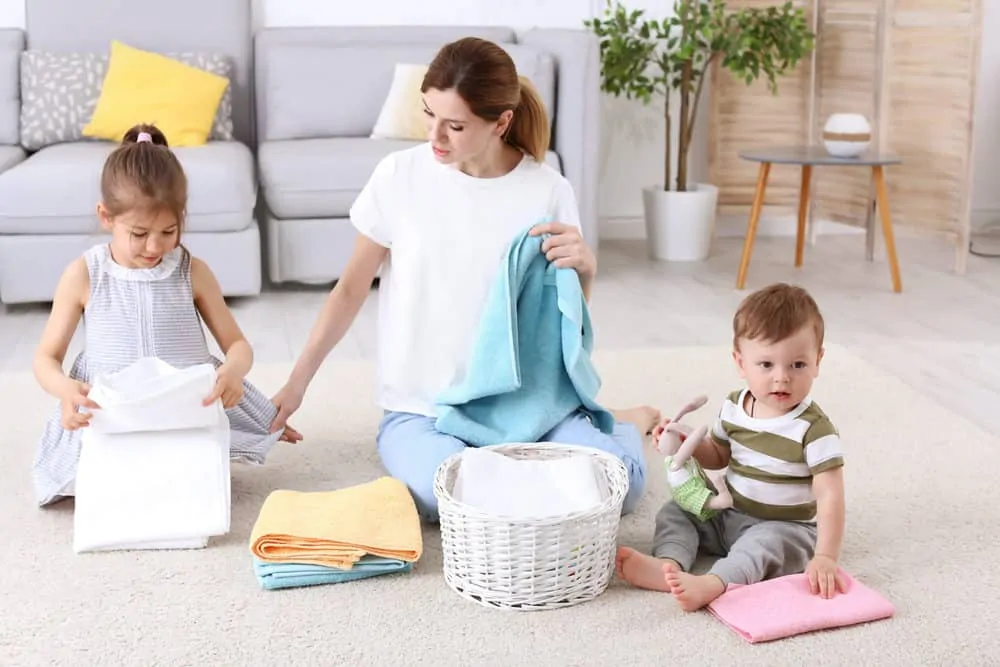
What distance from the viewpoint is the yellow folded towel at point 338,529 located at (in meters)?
1.89

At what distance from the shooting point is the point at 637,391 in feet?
9.59

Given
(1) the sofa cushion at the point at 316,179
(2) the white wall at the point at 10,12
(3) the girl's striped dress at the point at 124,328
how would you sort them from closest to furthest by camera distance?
1. (3) the girl's striped dress at the point at 124,328
2. (1) the sofa cushion at the point at 316,179
3. (2) the white wall at the point at 10,12

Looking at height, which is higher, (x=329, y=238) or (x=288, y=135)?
(x=288, y=135)

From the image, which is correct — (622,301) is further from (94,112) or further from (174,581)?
(174,581)

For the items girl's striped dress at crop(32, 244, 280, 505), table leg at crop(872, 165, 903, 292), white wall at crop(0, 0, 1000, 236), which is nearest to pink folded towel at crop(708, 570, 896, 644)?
girl's striped dress at crop(32, 244, 280, 505)

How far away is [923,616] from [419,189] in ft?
3.39

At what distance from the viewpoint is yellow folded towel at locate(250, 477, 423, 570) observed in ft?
6.21

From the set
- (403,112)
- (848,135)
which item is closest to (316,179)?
(403,112)

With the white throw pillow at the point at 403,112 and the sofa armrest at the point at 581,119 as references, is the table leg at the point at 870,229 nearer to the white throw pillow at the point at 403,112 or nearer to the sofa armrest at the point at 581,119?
the sofa armrest at the point at 581,119

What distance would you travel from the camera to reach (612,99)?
191 inches

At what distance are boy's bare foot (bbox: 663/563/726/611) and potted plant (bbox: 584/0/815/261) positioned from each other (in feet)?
8.99

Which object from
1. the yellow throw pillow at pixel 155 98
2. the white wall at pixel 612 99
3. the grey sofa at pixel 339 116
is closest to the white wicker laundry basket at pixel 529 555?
the grey sofa at pixel 339 116

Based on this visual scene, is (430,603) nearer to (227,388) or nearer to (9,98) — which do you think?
(227,388)

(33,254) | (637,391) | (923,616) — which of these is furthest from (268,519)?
(33,254)
